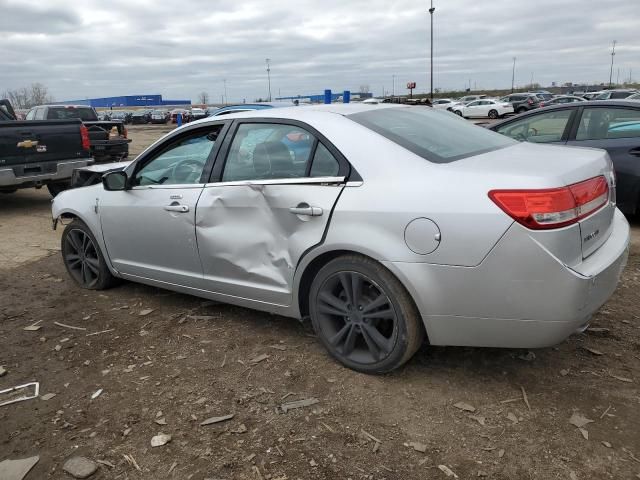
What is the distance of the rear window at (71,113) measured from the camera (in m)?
15.1

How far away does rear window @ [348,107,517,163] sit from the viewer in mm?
3066

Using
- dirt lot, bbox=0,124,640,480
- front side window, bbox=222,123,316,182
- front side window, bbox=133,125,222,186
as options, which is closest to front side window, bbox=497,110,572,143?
dirt lot, bbox=0,124,640,480

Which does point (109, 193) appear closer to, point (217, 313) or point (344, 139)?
point (217, 313)

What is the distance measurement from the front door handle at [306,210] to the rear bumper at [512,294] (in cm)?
55

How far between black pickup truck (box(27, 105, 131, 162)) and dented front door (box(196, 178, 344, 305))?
10244 mm

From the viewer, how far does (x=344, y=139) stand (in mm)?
3117

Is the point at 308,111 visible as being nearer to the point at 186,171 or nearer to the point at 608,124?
the point at 186,171

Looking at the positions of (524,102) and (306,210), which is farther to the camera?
(524,102)

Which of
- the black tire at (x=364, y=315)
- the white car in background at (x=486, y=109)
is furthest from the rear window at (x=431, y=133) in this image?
the white car in background at (x=486, y=109)

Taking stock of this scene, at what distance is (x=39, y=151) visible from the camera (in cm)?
857

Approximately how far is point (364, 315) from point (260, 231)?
2.86 feet

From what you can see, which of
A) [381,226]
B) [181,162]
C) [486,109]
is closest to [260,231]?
[381,226]

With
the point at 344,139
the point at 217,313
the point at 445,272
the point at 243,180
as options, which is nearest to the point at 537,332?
the point at 445,272

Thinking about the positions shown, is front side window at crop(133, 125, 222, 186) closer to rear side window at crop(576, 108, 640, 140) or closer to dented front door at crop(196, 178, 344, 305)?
dented front door at crop(196, 178, 344, 305)
